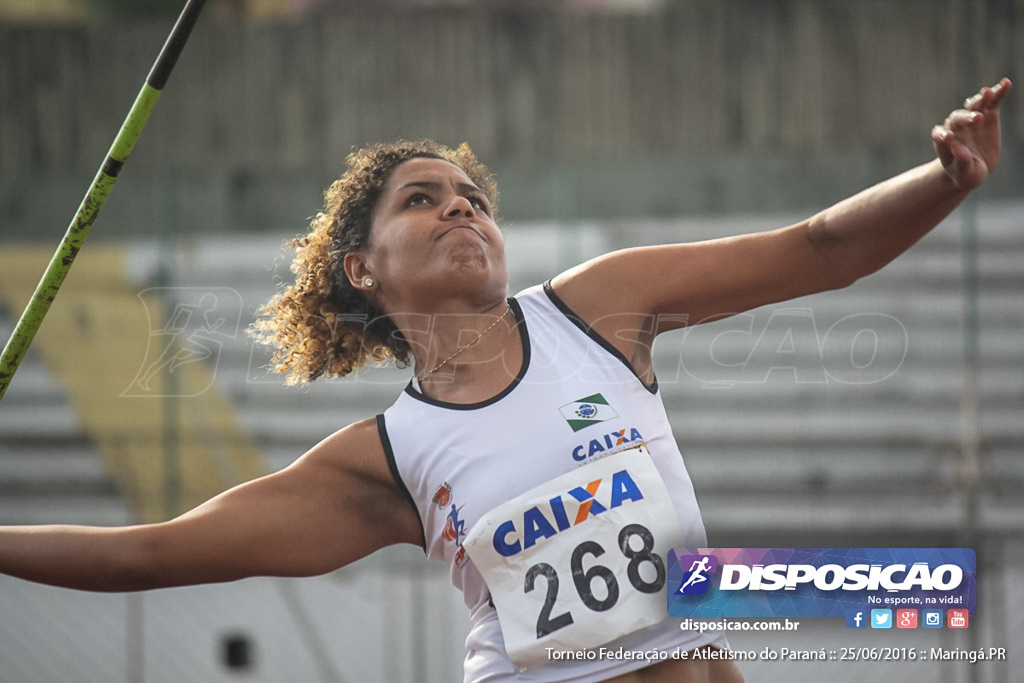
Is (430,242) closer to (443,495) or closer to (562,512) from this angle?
(443,495)

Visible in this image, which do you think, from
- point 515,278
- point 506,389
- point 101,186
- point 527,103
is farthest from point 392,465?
point 527,103

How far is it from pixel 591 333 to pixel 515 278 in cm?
322

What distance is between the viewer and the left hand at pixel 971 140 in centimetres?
212

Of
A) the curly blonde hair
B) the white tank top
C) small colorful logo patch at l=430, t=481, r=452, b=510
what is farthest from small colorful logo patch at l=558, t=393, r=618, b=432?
the curly blonde hair

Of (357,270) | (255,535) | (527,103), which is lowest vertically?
(255,535)

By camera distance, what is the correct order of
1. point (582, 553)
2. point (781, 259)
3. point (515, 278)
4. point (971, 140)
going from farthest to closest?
point (515, 278)
point (781, 259)
point (582, 553)
point (971, 140)

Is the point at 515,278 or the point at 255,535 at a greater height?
the point at 515,278

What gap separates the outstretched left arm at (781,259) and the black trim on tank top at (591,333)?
14 millimetres

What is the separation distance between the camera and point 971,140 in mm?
2150

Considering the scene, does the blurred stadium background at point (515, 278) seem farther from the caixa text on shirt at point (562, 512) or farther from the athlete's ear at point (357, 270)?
the caixa text on shirt at point (562, 512)

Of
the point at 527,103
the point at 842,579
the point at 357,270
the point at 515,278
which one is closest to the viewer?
the point at 842,579

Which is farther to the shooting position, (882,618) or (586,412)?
(882,618)

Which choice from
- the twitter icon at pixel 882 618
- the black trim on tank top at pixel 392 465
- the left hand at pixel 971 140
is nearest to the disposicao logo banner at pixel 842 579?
the twitter icon at pixel 882 618

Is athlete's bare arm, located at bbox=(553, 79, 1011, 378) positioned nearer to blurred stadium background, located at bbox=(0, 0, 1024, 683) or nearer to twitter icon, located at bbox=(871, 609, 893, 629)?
twitter icon, located at bbox=(871, 609, 893, 629)
